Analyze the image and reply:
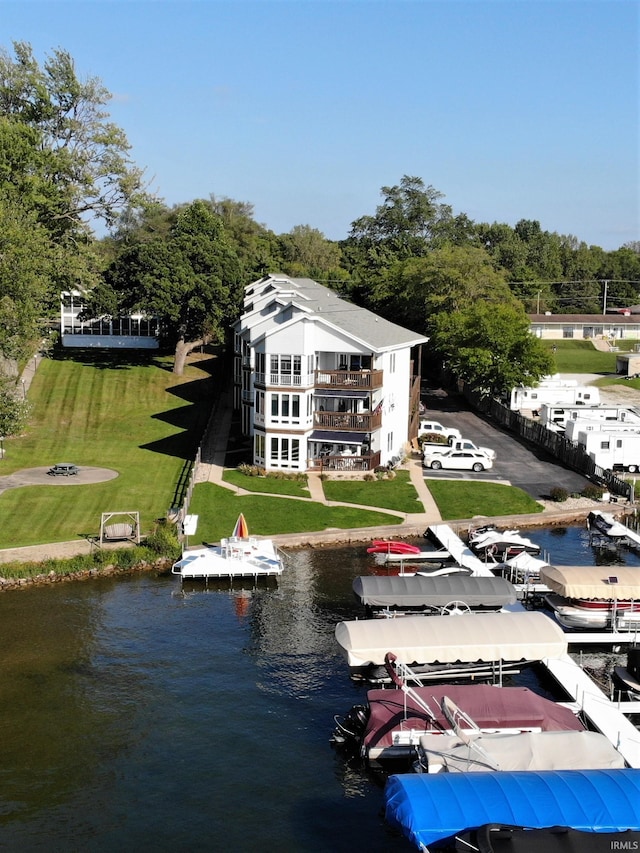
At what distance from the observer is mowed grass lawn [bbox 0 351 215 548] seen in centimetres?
6119

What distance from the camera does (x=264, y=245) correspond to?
153250 millimetres

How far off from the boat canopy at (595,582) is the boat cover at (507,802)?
57.5 feet

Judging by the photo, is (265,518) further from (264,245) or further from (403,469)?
(264,245)

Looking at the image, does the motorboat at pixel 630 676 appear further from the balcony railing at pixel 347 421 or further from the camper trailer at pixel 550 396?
the camper trailer at pixel 550 396

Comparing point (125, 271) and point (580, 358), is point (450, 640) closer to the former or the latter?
point (125, 271)

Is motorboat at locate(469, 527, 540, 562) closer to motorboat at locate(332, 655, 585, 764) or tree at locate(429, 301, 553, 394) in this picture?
motorboat at locate(332, 655, 585, 764)

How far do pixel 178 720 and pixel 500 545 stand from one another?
26885 mm

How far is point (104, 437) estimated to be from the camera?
277ft

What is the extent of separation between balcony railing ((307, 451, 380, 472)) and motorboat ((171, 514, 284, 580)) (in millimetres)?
16701

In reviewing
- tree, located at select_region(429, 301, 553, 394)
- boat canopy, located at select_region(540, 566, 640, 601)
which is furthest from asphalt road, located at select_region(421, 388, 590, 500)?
boat canopy, located at select_region(540, 566, 640, 601)

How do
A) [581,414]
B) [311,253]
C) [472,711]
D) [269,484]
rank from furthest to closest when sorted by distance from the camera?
1. [311,253]
2. [581,414]
3. [269,484]
4. [472,711]

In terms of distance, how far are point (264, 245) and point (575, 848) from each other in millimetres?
134446

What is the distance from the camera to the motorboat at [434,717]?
3497cm

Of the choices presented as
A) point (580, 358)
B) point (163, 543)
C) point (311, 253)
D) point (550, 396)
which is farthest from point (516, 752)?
point (311, 253)
